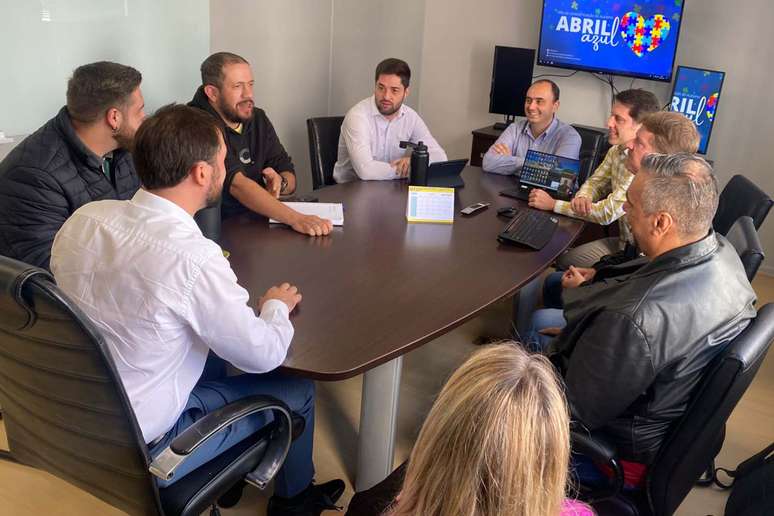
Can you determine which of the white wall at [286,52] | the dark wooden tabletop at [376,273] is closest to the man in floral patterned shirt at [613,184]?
the dark wooden tabletop at [376,273]

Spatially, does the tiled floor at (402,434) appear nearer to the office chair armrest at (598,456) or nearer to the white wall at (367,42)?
the office chair armrest at (598,456)

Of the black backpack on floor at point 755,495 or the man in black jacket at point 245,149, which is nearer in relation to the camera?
the black backpack on floor at point 755,495

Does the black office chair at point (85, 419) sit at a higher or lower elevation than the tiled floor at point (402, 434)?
higher

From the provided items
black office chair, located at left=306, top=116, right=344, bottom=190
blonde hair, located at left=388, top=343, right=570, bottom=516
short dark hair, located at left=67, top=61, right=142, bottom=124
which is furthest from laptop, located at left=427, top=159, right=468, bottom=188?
blonde hair, located at left=388, top=343, right=570, bottom=516

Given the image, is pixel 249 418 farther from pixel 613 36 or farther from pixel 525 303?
pixel 613 36

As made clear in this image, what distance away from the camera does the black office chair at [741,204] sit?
95.7 inches

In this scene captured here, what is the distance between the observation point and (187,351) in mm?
1555

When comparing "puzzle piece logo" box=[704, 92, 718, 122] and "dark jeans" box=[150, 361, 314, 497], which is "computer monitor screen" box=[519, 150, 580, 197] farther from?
"dark jeans" box=[150, 361, 314, 497]

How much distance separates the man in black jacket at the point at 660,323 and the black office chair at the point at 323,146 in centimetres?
211

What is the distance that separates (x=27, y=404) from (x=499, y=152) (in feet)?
8.73

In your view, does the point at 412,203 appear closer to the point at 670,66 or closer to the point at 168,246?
the point at 168,246

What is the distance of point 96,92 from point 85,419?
4.17 feet

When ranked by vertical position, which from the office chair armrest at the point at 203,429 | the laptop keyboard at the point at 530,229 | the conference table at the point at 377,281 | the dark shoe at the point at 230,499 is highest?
the laptop keyboard at the point at 530,229

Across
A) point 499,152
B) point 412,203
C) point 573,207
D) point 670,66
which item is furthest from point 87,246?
point 670,66
